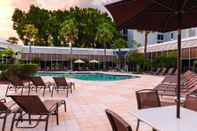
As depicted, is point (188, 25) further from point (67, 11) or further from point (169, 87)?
point (67, 11)

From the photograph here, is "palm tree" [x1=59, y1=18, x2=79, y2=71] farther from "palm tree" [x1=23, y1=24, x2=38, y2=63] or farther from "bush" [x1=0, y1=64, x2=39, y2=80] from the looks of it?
"bush" [x1=0, y1=64, x2=39, y2=80]

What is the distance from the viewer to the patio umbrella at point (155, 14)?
4273 millimetres

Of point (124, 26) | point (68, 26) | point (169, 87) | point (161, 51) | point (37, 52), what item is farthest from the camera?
point (68, 26)

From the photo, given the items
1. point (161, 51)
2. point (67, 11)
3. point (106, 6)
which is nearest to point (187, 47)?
point (161, 51)

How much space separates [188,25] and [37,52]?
41.3 meters

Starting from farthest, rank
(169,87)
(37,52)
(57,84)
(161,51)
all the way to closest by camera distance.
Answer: (37,52) → (161,51) → (57,84) → (169,87)

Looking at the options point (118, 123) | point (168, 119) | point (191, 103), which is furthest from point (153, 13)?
point (118, 123)

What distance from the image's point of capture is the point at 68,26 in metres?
48.2

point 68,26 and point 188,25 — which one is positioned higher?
point 68,26

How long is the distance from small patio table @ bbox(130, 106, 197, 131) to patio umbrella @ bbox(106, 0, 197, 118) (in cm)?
17

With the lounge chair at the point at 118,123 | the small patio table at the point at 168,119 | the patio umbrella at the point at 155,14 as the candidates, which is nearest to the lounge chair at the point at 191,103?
the small patio table at the point at 168,119

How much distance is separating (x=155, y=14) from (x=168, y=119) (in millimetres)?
1724

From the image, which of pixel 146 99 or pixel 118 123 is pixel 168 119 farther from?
pixel 146 99

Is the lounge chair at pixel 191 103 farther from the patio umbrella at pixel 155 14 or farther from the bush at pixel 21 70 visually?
the bush at pixel 21 70
